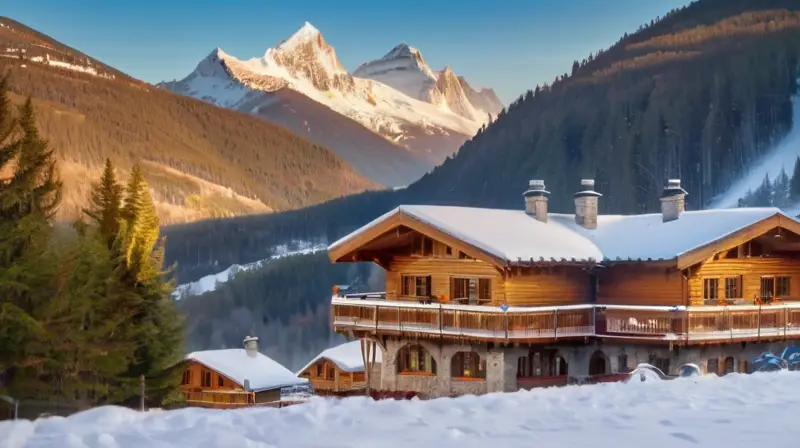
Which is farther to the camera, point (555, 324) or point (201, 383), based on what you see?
point (201, 383)

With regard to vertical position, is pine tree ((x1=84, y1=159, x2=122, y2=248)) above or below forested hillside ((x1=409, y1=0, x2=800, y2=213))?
below

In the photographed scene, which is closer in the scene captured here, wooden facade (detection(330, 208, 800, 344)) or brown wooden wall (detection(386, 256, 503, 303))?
wooden facade (detection(330, 208, 800, 344))

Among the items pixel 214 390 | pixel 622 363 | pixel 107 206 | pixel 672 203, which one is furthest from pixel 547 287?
pixel 214 390

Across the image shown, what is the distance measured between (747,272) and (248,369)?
34.4 m

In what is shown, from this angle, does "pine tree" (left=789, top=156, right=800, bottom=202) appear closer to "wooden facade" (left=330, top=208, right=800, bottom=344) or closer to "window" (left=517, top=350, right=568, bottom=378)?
"wooden facade" (left=330, top=208, right=800, bottom=344)

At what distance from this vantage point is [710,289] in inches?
1363

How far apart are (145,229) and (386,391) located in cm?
1044

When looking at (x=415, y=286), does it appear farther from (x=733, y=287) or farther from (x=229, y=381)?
(x=229, y=381)

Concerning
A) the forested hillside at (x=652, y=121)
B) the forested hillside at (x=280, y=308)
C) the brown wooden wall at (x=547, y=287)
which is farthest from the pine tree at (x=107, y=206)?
the forested hillside at (x=652, y=121)

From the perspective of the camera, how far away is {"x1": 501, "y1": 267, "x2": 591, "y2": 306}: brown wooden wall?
3359 cm

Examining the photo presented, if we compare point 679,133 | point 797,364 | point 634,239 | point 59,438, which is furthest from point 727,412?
point 679,133

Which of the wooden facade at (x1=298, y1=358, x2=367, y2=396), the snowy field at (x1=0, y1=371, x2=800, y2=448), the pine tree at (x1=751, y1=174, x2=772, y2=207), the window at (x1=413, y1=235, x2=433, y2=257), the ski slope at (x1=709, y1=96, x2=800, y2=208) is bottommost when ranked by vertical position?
the wooden facade at (x1=298, y1=358, x2=367, y2=396)

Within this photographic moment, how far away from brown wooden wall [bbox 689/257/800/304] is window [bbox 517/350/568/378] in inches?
199

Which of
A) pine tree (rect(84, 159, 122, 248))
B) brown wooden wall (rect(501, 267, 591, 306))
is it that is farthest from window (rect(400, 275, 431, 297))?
pine tree (rect(84, 159, 122, 248))
